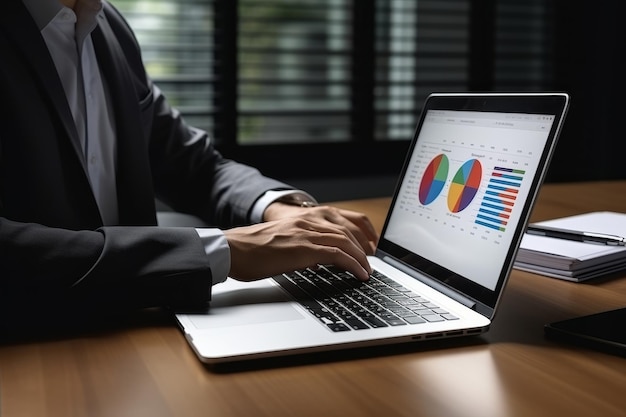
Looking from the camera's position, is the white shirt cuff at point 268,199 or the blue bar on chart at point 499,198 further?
the white shirt cuff at point 268,199

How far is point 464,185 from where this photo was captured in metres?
0.90

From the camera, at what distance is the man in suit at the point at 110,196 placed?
804 millimetres

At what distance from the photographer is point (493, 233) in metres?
0.82

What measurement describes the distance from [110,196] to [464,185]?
626mm

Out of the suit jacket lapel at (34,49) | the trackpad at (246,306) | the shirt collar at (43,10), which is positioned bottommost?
the trackpad at (246,306)

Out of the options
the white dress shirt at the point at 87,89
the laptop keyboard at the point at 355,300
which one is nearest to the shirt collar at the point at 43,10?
the white dress shirt at the point at 87,89

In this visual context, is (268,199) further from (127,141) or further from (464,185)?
(464,185)

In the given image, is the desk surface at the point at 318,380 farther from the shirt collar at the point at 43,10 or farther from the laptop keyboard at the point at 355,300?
the shirt collar at the point at 43,10

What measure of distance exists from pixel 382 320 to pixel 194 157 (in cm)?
77

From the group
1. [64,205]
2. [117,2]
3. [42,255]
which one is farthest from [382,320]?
[117,2]

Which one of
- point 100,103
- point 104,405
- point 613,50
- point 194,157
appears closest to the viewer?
point 104,405

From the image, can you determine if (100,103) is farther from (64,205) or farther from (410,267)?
(410,267)

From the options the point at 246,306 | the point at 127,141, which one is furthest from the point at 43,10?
the point at 246,306

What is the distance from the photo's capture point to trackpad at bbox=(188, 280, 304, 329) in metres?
0.77
